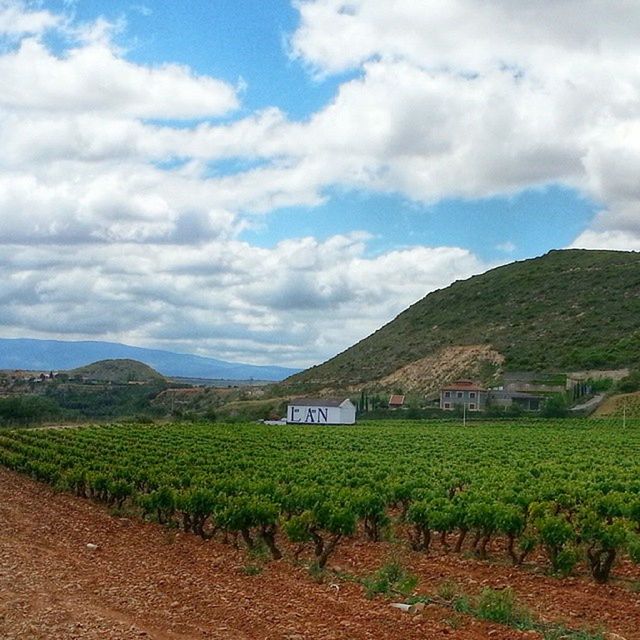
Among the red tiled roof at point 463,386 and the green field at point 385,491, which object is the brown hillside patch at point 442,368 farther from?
the green field at point 385,491

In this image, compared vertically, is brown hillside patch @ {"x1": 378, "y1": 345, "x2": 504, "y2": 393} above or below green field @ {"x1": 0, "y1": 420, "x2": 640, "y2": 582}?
above

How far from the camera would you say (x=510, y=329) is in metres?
116

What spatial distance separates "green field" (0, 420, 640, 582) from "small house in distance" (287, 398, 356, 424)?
37.0 m

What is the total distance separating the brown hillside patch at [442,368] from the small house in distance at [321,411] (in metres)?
21.1

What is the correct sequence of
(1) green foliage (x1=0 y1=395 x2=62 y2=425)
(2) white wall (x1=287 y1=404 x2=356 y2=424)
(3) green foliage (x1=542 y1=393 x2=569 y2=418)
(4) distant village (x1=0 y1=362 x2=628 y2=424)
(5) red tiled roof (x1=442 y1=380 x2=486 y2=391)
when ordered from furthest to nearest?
(5) red tiled roof (x1=442 y1=380 x2=486 y2=391), (1) green foliage (x1=0 y1=395 x2=62 y2=425), (2) white wall (x1=287 y1=404 x2=356 y2=424), (4) distant village (x1=0 y1=362 x2=628 y2=424), (3) green foliage (x1=542 y1=393 x2=569 y2=418)

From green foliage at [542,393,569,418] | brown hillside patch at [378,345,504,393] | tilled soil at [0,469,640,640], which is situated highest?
brown hillside patch at [378,345,504,393]

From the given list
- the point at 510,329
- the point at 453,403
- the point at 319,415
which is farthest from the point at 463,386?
the point at 510,329

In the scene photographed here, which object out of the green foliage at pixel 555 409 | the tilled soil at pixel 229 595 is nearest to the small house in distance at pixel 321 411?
the green foliage at pixel 555 409

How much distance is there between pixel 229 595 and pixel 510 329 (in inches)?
4194

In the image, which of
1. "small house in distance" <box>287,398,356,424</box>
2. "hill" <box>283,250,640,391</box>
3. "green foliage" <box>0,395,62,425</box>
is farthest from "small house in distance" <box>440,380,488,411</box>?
"green foliage" <box>0,395,62,425</box>

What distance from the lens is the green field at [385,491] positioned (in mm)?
15688

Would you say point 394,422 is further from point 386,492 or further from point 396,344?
point 386,492

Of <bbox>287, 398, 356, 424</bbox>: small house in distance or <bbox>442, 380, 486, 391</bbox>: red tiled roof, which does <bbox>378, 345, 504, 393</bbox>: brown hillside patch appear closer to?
<bbox>442, 380, 486, 391</bbox>: red tiled roof

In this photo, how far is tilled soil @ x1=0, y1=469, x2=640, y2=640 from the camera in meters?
10.6
